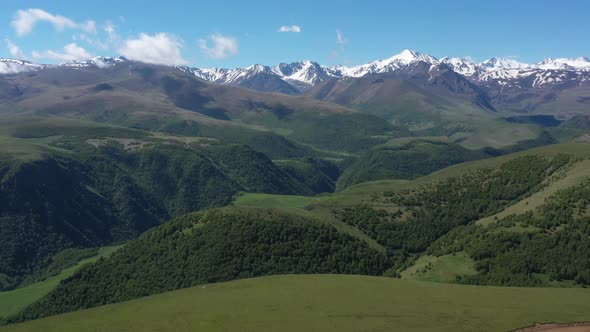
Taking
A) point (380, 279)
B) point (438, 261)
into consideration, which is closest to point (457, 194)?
point (438, 261)

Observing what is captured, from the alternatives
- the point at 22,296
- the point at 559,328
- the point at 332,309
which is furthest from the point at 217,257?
the point at 22,296

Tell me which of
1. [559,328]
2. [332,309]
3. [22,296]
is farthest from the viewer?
[22,296]

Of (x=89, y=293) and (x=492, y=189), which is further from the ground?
(x=492, y=189)

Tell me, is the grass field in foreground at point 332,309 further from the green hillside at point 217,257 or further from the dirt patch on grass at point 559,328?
the green hillside at point 217,257

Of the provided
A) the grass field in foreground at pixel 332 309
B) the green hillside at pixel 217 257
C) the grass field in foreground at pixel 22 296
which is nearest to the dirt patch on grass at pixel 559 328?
the grass field in foreground at pixel 332 309

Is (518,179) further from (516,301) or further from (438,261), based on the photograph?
(516,301)

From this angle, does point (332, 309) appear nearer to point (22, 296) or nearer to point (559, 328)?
point (559, 328)

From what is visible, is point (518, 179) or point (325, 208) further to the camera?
point (518, 179)
